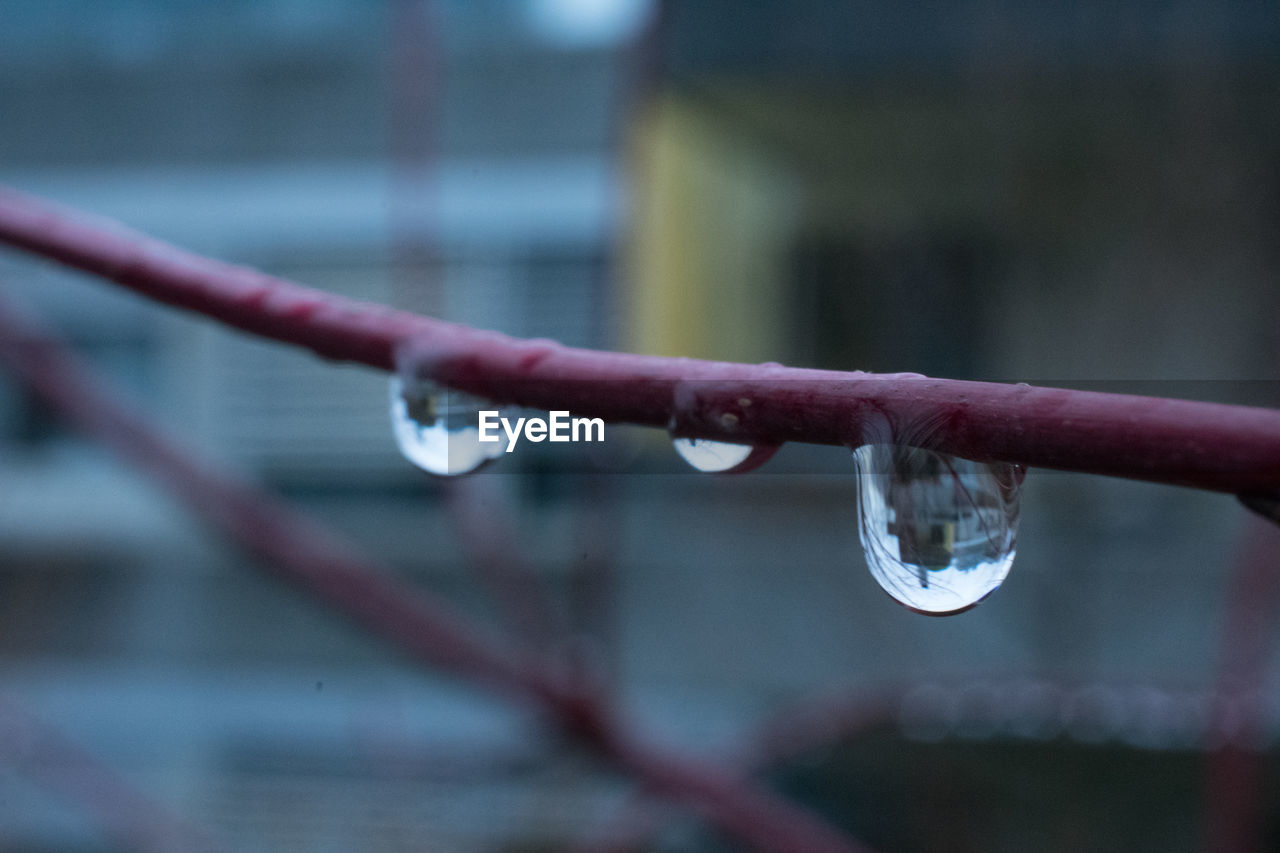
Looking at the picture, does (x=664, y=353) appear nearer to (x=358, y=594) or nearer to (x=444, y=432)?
(x=358, y=594)

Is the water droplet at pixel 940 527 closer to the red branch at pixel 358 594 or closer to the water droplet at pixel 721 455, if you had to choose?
the water droplet at pixel 721 455

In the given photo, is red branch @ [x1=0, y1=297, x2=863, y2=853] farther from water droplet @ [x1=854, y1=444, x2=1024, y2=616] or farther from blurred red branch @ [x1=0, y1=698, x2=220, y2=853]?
water droplet @ [x1=854, y1=444, x2=1024, y2=616]

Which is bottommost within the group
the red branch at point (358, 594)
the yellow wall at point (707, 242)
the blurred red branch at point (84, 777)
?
the blurred red branch at point (84, 777)

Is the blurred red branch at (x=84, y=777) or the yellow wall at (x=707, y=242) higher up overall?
the yellow wall at (x=707, y=242)

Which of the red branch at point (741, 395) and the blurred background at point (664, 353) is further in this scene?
the blurred background at point (664, 353)

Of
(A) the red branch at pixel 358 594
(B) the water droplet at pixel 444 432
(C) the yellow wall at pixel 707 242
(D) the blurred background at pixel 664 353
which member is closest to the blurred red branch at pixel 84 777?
(D) the blurred background at pixel 664 353

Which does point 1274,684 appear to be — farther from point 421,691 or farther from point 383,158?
point 383,158
